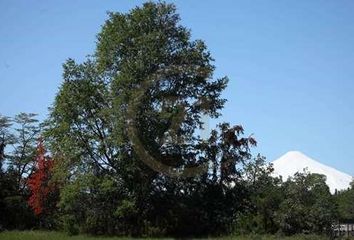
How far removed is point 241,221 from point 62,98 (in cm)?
1631

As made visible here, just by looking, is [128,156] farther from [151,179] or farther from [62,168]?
[62,168]

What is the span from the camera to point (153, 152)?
36.7 m

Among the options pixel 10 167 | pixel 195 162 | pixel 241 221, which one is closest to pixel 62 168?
pixel 195 162

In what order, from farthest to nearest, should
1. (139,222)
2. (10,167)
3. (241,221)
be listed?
(10,167)
(139,222)
(241,221)

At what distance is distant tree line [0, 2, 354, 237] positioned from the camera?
3628 centimetres

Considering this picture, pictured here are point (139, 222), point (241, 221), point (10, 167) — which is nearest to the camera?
point (241, 221)

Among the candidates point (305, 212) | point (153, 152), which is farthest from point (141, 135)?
point (305, 212)

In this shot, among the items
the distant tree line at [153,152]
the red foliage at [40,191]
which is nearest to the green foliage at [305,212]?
the distant tree line at [153,152]

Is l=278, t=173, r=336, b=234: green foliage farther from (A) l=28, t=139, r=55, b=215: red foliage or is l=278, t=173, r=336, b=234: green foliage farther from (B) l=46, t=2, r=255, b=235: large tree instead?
(A) l=28, t=139, r=55, b=215: red foliage

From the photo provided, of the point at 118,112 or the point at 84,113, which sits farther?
the point at 84,113

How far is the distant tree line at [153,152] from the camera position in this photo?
119 feet

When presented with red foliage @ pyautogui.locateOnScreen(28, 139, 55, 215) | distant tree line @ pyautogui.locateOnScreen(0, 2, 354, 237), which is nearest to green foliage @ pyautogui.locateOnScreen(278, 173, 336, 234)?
distant tree line @ pyautogui.locateOnScreen(0, 2, 354, 237)

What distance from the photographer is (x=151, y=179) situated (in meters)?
37.9

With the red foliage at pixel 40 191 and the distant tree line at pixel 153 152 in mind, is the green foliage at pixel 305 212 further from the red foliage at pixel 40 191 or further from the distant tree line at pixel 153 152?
the red foliage at pixel 40 191
